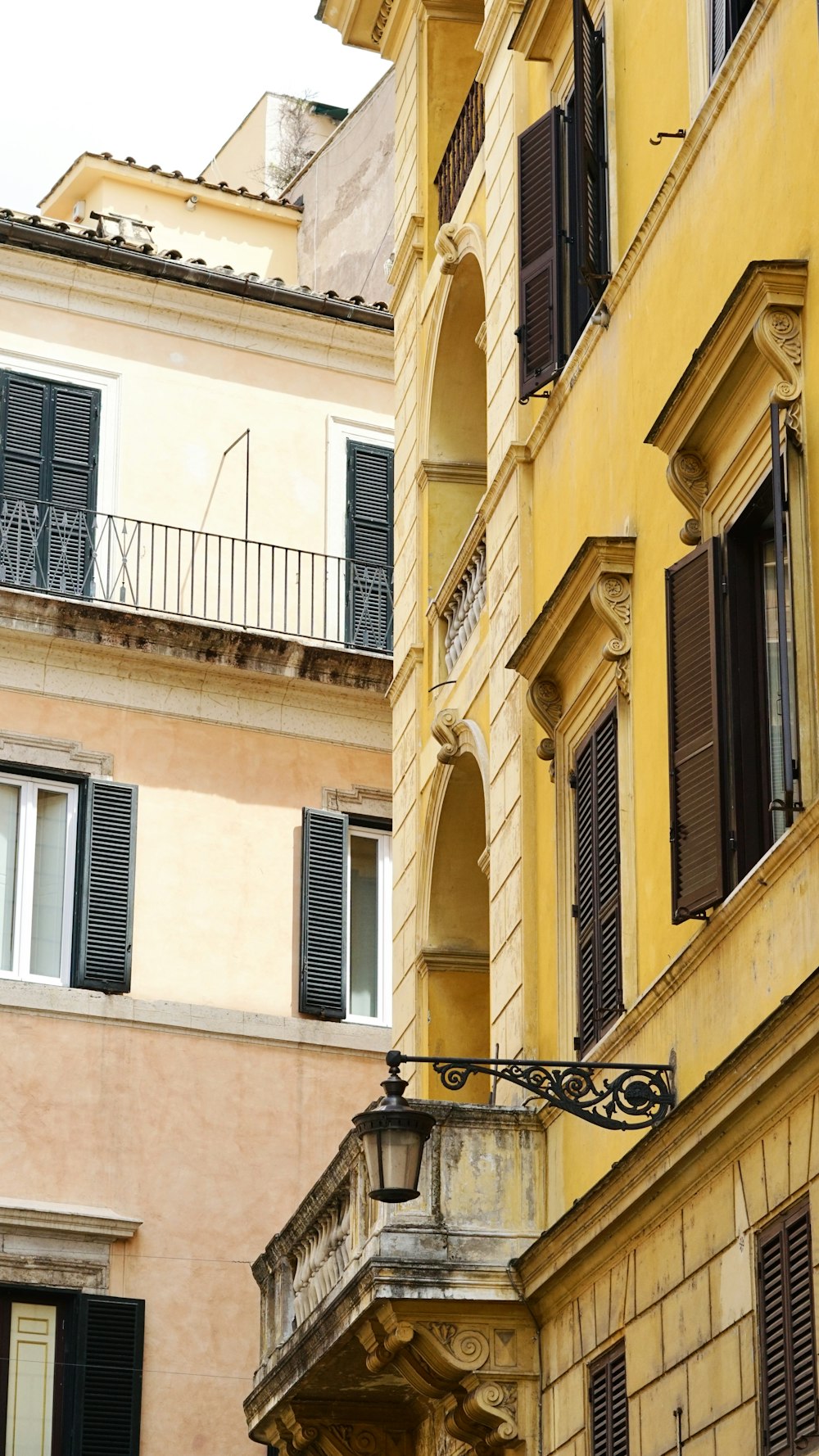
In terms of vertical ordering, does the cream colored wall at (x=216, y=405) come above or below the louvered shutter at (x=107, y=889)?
above

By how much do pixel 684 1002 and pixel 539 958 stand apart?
2626mm

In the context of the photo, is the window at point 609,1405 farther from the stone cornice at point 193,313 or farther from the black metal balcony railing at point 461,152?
the stone cornice at point 193,313

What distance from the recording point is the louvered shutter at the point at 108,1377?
64.3 feet

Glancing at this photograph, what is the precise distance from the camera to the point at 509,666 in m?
14.0

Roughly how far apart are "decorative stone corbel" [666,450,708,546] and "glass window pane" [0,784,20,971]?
426 inches

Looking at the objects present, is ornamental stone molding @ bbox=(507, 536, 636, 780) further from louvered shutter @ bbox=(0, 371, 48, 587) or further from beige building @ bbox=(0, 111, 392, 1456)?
louvered shutter @ bbox=(0, 371, 48, 587)

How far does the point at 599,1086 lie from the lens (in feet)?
40.9

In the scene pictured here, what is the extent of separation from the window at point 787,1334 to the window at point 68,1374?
11.0 m

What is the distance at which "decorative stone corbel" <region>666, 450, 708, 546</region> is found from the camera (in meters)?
11.2

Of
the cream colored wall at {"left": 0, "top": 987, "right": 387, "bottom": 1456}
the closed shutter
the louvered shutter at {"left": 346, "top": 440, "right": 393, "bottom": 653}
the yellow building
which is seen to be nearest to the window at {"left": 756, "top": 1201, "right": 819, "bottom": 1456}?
the yellow building

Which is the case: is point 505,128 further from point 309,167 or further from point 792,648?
point 309,167

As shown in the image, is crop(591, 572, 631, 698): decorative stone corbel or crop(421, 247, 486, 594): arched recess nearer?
crop(591, 572, 631, 698): decorative stone corbel

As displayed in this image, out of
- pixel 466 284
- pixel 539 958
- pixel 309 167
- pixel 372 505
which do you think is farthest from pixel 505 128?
pixel 309 167

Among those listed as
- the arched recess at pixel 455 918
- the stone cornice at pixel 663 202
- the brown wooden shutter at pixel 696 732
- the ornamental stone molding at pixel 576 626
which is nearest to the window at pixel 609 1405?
the brown wooden shutter at pixel 696 732
